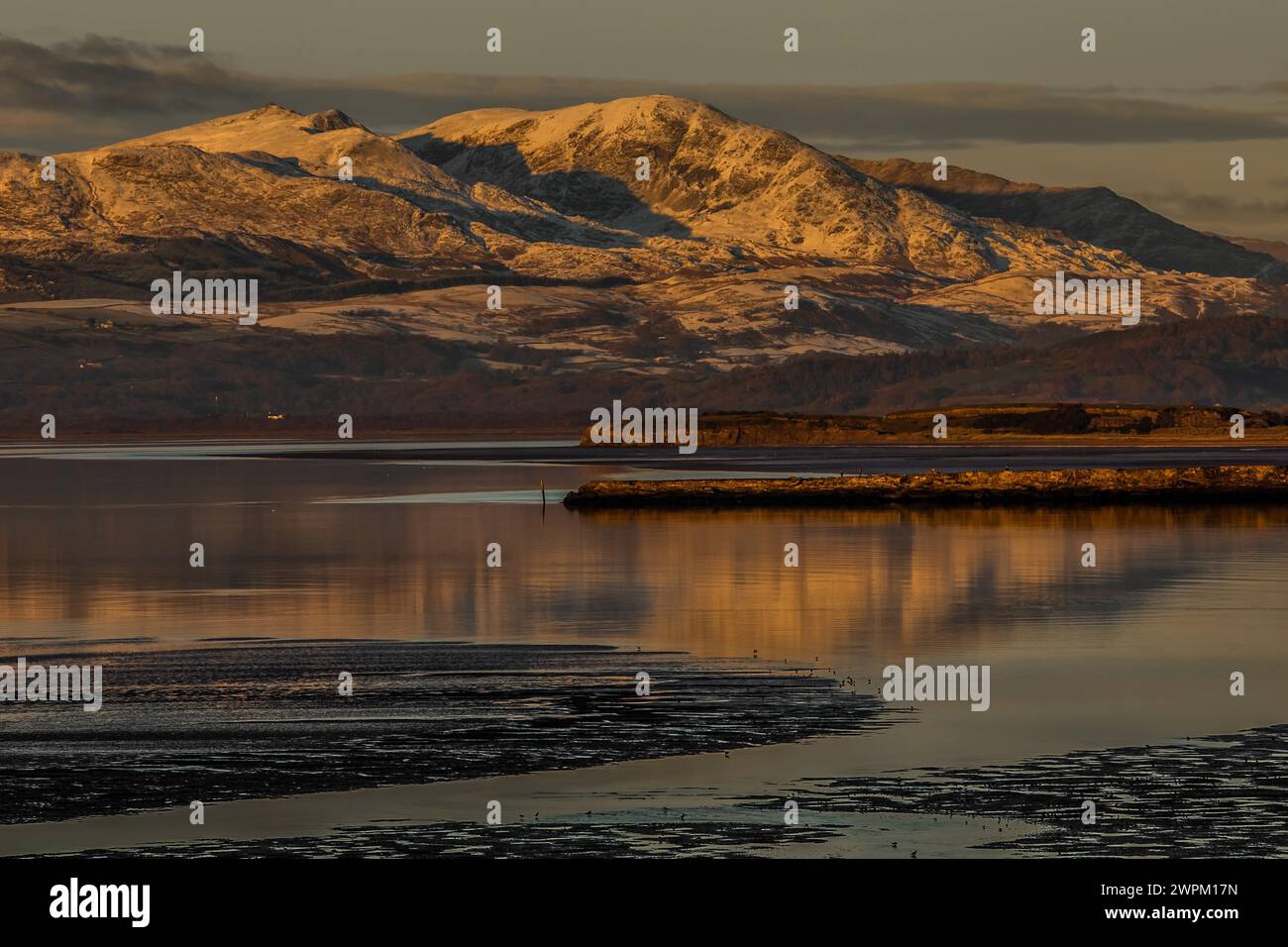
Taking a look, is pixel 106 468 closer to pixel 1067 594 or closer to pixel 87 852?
pixel 1067 594

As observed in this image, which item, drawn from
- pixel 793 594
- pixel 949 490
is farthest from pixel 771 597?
pixel 949 490

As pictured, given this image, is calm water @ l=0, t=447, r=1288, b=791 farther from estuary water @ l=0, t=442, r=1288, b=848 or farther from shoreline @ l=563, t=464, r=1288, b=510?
shoreline @ l=563, t=464, r=1288, b=510

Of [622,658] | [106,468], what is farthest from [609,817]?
[106,468]

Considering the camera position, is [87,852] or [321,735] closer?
[87,852]

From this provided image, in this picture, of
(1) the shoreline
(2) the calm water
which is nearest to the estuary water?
(2) the calm water

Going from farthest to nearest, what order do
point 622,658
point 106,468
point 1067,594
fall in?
point 106,468
point 1067,594
point 622,658

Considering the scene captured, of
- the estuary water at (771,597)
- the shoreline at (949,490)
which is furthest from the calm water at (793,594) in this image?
the shoreline at (949,490)

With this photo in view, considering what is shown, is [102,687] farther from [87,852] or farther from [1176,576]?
[1176,576]
